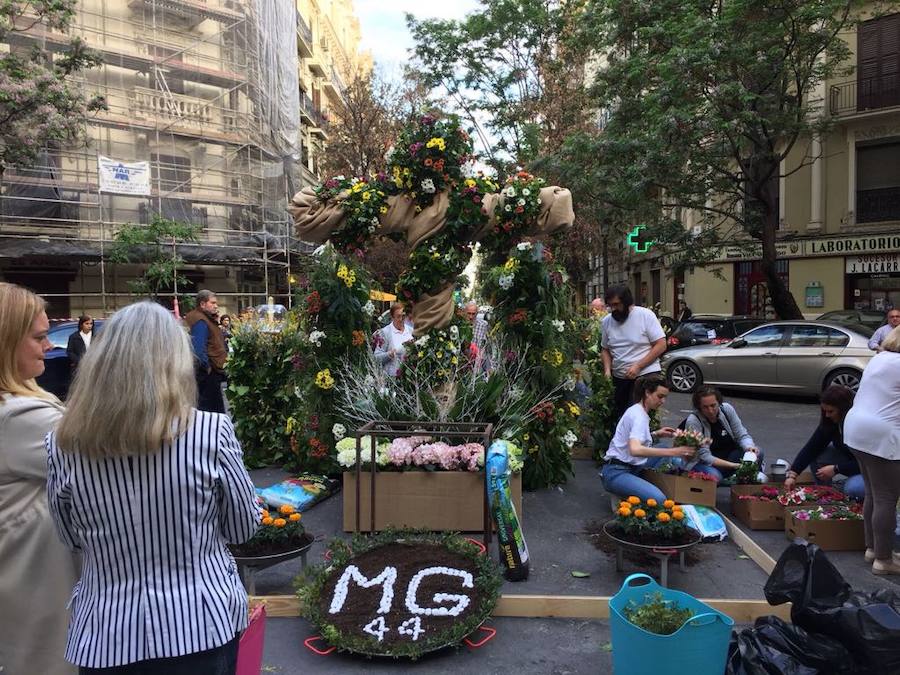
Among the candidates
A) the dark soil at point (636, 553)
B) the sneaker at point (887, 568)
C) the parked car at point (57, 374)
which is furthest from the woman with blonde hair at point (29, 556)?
the parked car at point (57, 374)

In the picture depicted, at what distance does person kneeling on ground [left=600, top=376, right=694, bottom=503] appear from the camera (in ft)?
15.9

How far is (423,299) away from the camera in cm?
604

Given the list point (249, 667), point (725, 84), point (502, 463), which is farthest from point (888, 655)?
point (725, 84)

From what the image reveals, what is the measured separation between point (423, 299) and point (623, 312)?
186cm

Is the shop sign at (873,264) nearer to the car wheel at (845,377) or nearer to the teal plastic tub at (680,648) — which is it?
the car wheel at (845,377)

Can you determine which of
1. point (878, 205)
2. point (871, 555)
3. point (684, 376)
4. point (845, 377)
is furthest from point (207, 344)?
point (878, 205)

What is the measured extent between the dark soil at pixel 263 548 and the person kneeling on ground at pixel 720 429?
3.50 meters

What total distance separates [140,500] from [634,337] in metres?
5.08

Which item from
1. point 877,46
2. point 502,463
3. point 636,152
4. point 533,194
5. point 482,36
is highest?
point 482,36

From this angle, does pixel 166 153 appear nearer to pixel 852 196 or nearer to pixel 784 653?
pixel 852 196

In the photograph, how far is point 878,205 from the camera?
67.3ft

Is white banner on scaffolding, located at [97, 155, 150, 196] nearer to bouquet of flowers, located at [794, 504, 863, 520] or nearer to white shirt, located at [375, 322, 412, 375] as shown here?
white shirt, located at [375, 322, 412, 375]

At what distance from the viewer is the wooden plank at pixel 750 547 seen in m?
4.22

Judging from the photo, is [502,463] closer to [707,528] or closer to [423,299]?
[707,528]
